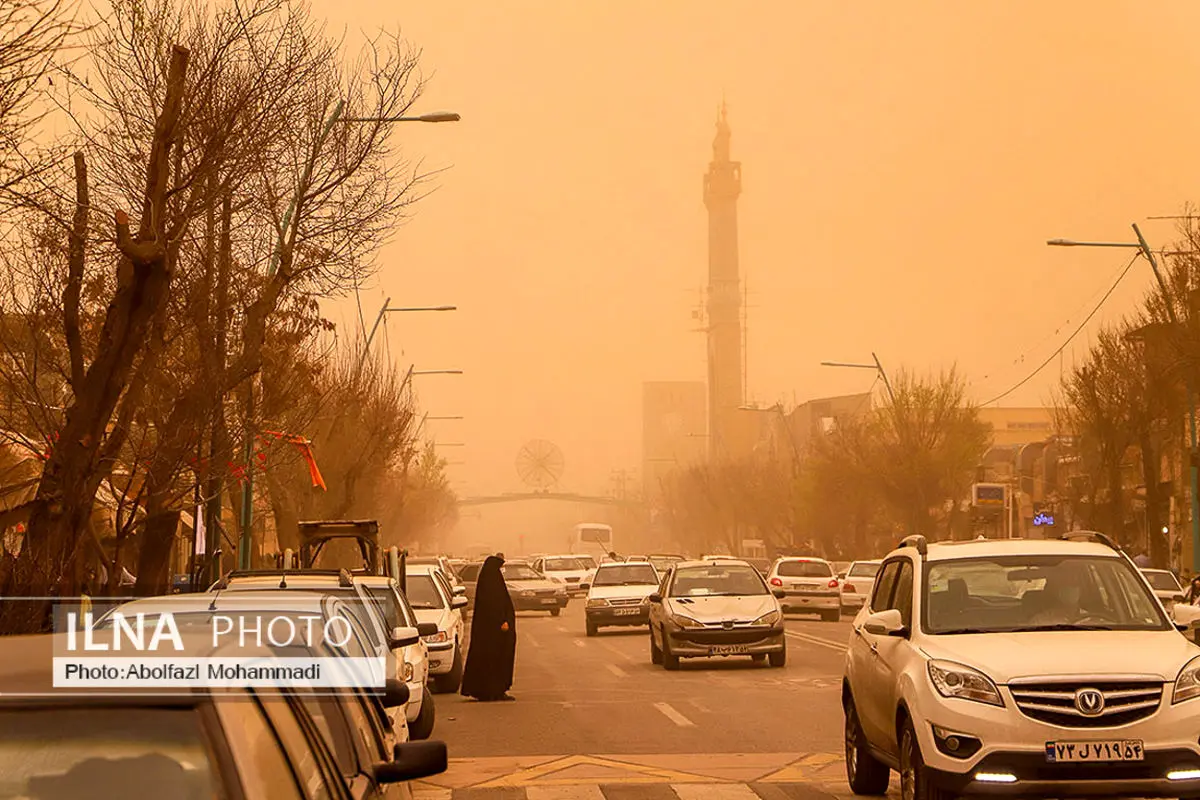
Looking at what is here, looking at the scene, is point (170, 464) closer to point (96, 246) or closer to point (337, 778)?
point (96, 246)

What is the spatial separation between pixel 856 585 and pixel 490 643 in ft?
96.6

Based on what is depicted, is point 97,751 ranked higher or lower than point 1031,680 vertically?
higher

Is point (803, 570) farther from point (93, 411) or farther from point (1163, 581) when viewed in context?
point (93, 411)

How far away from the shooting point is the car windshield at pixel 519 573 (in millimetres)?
54875

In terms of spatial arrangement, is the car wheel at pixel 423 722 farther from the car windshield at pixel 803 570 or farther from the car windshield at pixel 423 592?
the car windshield at pixel 803 570

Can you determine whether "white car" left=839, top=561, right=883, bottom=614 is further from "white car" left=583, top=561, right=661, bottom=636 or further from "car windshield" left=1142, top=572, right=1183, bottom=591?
"car windshield" left=1142, top=572, right=1183, bottom=591

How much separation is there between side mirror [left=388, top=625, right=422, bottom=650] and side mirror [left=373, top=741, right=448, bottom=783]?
318 inches

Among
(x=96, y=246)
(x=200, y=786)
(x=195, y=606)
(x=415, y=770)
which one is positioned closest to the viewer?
(x=200, y=786)

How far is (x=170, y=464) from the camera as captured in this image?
25.2 meters

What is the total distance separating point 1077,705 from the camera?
1026cm

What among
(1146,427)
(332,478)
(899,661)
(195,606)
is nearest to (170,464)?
(899,661)

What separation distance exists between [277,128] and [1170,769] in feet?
59.9

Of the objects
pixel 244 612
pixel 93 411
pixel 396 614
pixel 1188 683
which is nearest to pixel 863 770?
pixel 1188 683

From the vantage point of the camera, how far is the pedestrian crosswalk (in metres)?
12.7
